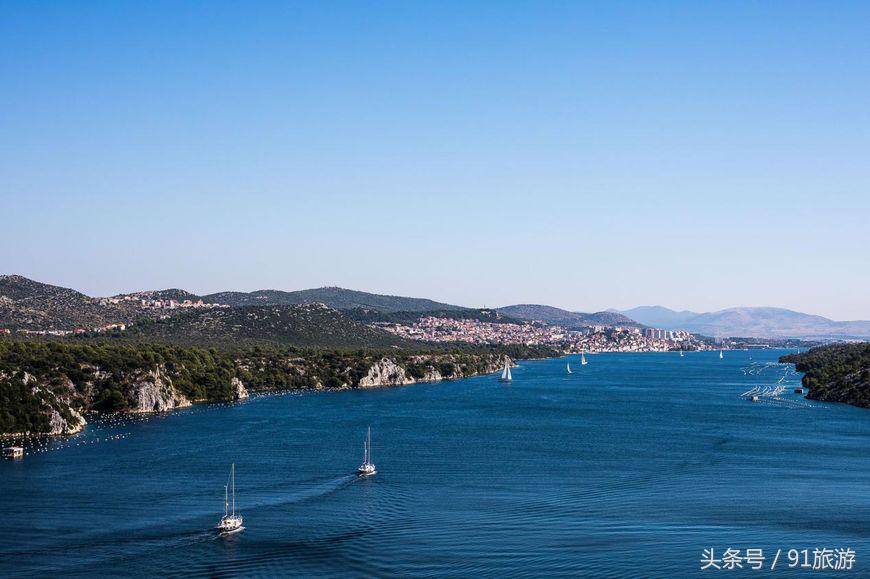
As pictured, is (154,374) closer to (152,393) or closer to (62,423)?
(152,393)

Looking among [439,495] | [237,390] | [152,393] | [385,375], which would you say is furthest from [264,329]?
[439,495]

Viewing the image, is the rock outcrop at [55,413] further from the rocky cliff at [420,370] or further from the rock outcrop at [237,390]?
the rocky cliff at [420,370]

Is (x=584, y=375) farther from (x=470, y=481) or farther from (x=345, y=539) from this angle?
(x=345, y=539)

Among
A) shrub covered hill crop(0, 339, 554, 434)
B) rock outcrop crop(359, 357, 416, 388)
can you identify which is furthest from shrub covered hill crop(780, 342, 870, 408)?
shrub covered hill crop(0, 339, 554, 434)

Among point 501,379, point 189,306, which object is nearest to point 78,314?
point 189,306

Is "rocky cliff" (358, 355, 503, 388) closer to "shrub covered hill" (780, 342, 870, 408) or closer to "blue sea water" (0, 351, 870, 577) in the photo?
"blue sea water" (0, 351, 870, 577)

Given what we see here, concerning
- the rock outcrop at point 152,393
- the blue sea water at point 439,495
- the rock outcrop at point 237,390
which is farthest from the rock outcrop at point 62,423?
the rock outcrop at point 237,390
